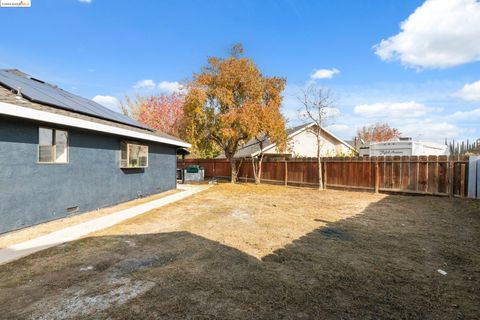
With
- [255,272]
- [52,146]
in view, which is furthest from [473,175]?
[52,146]

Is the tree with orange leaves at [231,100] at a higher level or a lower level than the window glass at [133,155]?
higher

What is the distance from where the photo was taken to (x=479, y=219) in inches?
277

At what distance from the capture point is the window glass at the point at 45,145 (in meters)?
6.45

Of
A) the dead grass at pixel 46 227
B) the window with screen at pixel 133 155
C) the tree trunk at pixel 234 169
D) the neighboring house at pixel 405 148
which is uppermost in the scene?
the neighboring house at pixel 405 148

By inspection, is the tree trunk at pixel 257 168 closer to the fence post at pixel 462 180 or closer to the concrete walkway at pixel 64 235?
the concrete walkway at pixel 64 235

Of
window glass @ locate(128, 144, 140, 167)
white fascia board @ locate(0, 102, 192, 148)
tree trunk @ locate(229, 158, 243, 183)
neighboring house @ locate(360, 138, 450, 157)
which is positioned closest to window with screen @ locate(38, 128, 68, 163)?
white fascia board @ locate(0, 102, 192, 148)

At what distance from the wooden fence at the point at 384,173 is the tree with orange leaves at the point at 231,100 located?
2.81 metres

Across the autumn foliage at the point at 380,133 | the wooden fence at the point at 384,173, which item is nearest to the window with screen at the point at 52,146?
the wooden fence at the point at 384,173

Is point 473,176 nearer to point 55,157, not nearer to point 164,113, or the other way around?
point 55,157

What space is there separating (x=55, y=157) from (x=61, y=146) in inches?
14.1

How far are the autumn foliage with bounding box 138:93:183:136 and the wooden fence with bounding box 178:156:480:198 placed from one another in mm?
15626

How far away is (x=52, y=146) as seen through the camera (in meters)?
6.80

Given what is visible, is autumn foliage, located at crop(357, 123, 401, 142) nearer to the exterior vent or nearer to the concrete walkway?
the concrete walkway

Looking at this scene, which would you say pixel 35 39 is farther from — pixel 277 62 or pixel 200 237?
pixel 200 237
